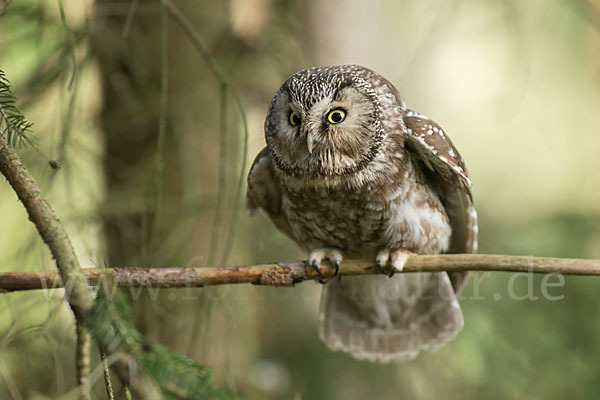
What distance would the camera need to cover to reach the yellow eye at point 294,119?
271 cm

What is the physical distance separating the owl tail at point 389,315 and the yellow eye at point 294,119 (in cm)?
117

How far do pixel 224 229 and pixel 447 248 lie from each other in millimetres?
1439

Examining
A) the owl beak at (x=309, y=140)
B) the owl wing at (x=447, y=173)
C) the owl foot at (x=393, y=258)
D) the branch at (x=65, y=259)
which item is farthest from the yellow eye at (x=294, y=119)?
the branch at (x=65, y=259)

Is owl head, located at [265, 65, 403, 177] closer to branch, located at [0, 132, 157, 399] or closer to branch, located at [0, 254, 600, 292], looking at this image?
branch, located at [0, 254, 600, 292]

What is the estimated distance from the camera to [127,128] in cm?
350

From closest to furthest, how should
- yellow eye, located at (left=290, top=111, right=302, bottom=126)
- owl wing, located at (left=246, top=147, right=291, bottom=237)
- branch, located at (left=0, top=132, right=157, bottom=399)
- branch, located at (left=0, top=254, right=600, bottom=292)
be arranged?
branch, located at (left=0, top=132, right=157, bottom=399) → branch, located at (left=0, top=254, right=600, bottom=292) → yellow eye, located at (left=290, top=111, right=302, bottom=126) → owl wing, located at (left=246, top=147, right=291, bottom=237)

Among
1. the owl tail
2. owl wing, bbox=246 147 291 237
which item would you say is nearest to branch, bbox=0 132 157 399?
owl wing, bbox=246 147 291 237

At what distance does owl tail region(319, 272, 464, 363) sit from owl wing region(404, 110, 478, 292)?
0.35 meters

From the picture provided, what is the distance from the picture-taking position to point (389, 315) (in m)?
3.61

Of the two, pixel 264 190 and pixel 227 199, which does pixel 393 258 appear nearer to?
pixel 264 190

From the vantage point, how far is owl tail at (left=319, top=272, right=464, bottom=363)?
11.4ft

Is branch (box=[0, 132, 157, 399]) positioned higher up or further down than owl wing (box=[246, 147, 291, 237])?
further down

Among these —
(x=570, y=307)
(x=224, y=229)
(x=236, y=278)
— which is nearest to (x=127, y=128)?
(x=224, y=229)

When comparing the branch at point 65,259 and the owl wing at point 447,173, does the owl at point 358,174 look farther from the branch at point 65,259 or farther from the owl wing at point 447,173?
the branch at point 65,259
